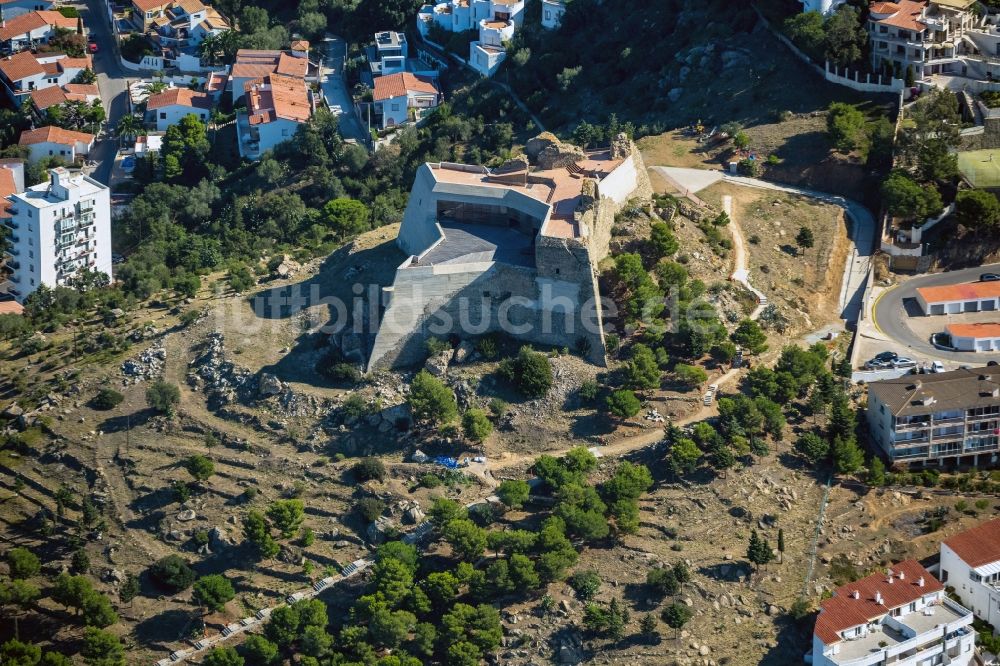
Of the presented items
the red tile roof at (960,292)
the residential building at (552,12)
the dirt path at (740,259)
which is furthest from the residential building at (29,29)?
the red tile roof at (960,292)

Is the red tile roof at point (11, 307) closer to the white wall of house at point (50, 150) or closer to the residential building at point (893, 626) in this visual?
the white wall of house at point (50, 150)

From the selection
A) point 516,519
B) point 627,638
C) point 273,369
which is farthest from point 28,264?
point 627,638

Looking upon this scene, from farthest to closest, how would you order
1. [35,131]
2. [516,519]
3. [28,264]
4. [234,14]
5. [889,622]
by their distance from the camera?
1. [234,14]
2. [35,131]
3. [28,264]
4. [516,519]
5. [889,622]

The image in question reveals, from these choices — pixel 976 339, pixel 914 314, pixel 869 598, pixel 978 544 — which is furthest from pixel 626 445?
pixel 976 339

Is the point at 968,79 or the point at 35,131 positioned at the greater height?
the point at 968,79

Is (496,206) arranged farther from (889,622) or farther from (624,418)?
(889,622)

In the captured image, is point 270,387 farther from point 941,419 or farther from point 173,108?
point 173,108

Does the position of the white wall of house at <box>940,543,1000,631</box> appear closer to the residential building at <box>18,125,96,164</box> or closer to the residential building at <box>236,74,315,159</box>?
the residential building at <box>236,74,315,159</box>
